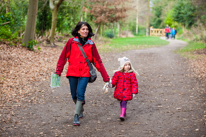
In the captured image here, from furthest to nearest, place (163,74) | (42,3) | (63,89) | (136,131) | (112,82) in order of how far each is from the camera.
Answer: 1. (42,3)
2. (163,74)
3. (63,89)
4. (112,82)
5. (136,131)

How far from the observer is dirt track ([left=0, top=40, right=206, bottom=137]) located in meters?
4.68

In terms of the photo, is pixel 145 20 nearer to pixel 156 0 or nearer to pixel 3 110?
pixel 156 0

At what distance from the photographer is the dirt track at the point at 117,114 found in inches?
184

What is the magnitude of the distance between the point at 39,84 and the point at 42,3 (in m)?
14.4

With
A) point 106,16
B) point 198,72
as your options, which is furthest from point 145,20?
point 198,72

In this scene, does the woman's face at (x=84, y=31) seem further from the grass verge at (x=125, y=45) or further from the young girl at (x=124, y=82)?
the grass verge at (x=125, y=45)

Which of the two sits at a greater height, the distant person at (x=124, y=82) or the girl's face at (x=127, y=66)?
the girl's face at (x=127, y=66)

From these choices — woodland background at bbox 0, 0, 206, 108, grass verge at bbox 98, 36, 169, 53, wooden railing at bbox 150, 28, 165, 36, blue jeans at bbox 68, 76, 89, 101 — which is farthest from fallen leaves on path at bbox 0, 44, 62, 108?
wooden railing at bbox 150, 28, 165, 36

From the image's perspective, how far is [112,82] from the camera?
528 centimetres

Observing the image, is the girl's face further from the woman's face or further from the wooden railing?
the wooden railing

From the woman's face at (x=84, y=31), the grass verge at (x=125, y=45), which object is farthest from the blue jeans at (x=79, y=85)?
the grass verge at (x=125, y=45)

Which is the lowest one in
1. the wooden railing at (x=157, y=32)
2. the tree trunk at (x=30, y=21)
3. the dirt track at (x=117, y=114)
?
the dirt track at (x=117, y=114)

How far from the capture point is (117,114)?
576 centimetres

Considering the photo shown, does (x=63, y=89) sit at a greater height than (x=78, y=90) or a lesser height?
lesser
